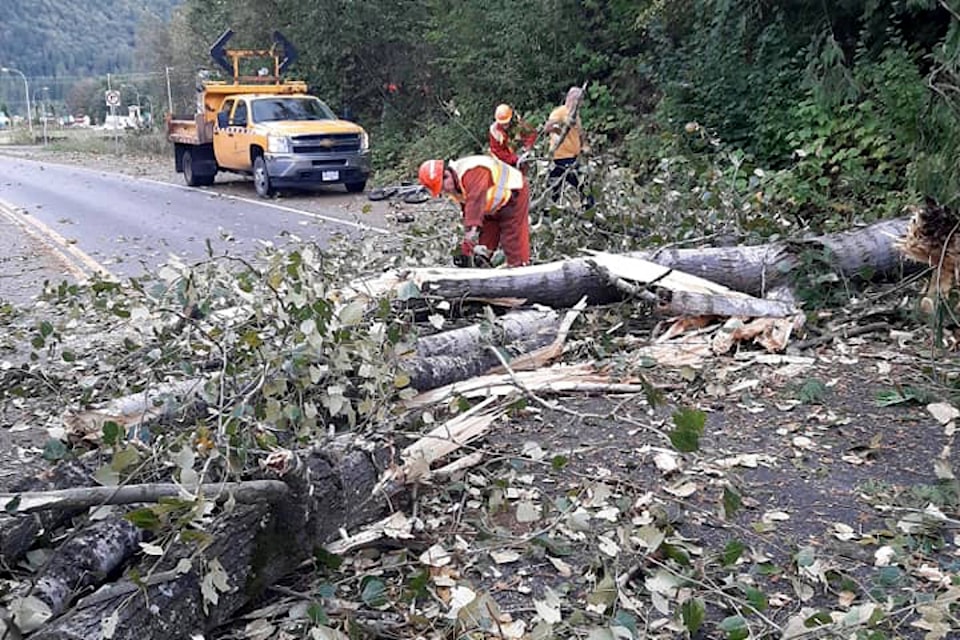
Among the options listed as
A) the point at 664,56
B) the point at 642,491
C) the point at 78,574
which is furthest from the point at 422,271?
the point at 664,56

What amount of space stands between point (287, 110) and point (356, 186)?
2.00 metres

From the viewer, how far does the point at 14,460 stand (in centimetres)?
455

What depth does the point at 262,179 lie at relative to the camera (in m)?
16.9

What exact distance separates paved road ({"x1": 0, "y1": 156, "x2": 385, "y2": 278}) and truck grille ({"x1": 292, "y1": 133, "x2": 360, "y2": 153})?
39.3 inches

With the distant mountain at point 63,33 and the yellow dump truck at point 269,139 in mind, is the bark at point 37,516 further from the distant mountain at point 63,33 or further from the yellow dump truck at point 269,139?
the distant mountain at point 63,33

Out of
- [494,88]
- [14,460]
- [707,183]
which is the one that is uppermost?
[494,88]

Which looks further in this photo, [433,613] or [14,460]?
[14,460]

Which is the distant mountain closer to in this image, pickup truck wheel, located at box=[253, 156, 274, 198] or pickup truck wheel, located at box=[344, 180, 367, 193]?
pickup truck wheel, located at box=[253, 156, 274, 198]

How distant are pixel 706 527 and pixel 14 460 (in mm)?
3269

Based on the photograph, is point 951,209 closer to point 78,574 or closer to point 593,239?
point 593,239

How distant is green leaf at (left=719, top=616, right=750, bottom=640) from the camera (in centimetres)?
276

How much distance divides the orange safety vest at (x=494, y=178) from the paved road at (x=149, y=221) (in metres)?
1.52

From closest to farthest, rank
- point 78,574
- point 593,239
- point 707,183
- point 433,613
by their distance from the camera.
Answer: point 78,574 → point 433,613 → point 593,239 → point 707,183

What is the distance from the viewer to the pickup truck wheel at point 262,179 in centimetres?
1678
